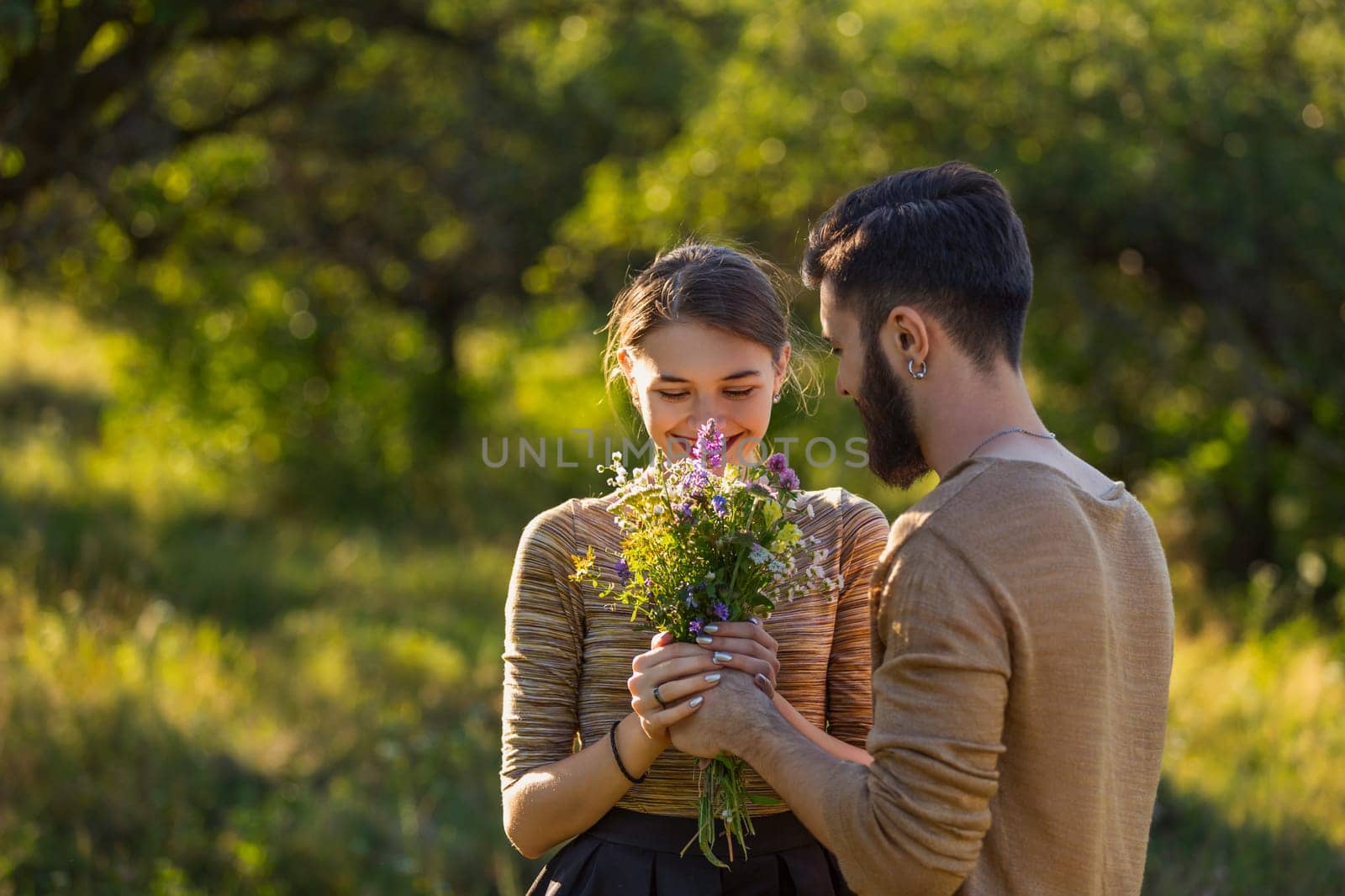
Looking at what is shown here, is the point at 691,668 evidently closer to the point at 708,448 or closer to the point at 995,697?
the point at 708,448

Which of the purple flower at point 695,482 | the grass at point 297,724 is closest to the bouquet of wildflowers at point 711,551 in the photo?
the purple flower at point 695,482

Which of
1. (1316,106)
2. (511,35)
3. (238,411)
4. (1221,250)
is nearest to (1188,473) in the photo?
(1221,250)

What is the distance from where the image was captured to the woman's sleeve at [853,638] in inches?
102

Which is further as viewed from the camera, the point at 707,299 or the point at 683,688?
the point at 707,299

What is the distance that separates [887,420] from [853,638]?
641mm

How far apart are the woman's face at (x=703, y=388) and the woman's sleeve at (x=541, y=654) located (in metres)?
0.32

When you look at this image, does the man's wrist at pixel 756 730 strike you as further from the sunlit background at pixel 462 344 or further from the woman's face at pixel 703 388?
the sunlit background at pixel 462 344

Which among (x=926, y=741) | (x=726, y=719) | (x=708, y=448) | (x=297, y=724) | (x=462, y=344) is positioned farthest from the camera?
(x=462, y=344)

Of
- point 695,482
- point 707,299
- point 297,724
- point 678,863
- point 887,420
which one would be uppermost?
point 707,299

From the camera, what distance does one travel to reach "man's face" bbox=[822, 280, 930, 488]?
209 centimetres

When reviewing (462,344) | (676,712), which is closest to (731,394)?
(676,712)

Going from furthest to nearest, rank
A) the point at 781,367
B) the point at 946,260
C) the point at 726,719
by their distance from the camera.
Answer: the point at 781,367 → the point at 726,719 → the point at 946,260

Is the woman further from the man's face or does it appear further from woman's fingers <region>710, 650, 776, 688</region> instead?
the man's face

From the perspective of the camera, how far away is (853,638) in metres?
2.60
